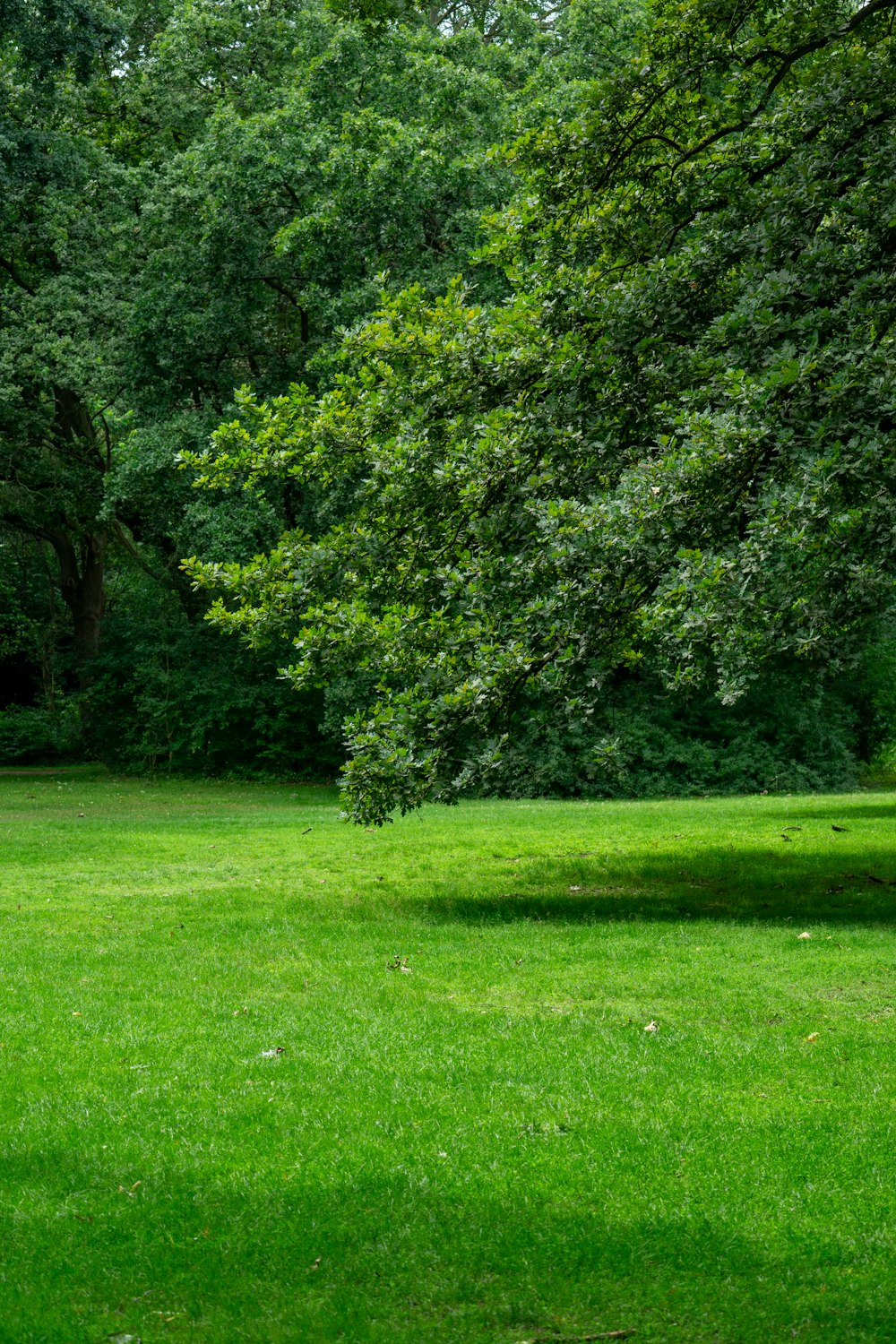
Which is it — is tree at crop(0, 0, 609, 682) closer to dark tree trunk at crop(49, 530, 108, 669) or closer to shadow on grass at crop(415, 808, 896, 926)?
dark tree trunk at crop(49, 530, 108, 669)

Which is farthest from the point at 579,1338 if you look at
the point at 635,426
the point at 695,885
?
the point at 695,885

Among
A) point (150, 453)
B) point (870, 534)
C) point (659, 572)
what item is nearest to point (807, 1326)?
point (870, 534)

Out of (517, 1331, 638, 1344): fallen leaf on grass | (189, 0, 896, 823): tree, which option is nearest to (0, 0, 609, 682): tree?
(189, 0, 896, 823): tree

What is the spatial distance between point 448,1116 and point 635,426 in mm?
7118

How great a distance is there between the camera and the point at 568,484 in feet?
37.3

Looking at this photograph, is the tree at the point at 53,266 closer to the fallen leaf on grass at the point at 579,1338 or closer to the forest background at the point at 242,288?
the forest background at the point at 242,288

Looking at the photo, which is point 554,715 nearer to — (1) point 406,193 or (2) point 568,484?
(2) point 568,484

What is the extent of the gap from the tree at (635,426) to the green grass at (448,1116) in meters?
2.05

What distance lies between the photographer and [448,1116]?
19.8ft

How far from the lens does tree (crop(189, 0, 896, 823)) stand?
9773mm

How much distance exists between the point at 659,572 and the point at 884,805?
1245cm

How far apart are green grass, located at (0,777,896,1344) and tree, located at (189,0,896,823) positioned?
205 cm

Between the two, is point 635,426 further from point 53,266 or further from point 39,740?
point 39,740

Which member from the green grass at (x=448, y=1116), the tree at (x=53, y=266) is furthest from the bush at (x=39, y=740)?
the green grass at (x=448, y=1116)
